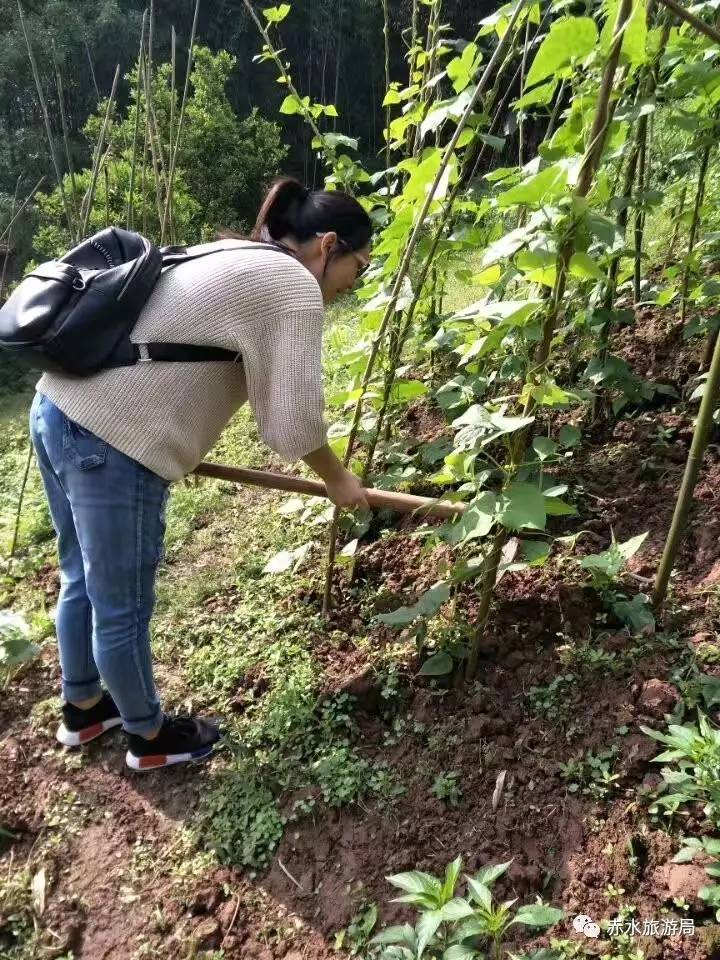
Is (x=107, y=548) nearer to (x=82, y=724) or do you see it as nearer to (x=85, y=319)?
(x=85, y=319)

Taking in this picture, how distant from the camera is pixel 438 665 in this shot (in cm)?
183

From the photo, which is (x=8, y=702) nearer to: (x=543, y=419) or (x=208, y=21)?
(x=543, y=419)

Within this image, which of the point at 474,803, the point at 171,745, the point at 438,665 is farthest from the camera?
the point at 171,745

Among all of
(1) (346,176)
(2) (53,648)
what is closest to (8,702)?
(2) (53,648)

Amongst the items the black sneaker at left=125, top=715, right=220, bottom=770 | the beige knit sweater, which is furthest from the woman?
the black sneaker at left=125, top=715, right=220, bottom=770

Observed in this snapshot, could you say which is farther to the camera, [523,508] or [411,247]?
[411,247]

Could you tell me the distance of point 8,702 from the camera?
2.27 meters

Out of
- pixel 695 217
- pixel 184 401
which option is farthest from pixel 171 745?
pixel 695 217

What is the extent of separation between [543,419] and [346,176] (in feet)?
3.84

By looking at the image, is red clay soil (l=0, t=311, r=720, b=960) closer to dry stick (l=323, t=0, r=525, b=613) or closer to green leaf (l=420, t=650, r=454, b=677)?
green leaf (l=420, t=650, r=454, b=677)

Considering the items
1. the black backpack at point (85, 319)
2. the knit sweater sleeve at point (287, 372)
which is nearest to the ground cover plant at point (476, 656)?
the knit sweater sleeve at point (287, 372)

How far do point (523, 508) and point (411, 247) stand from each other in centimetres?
72

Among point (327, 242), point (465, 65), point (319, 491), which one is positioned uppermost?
point (465, 65)

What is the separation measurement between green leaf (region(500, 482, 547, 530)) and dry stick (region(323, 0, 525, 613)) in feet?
1.96
